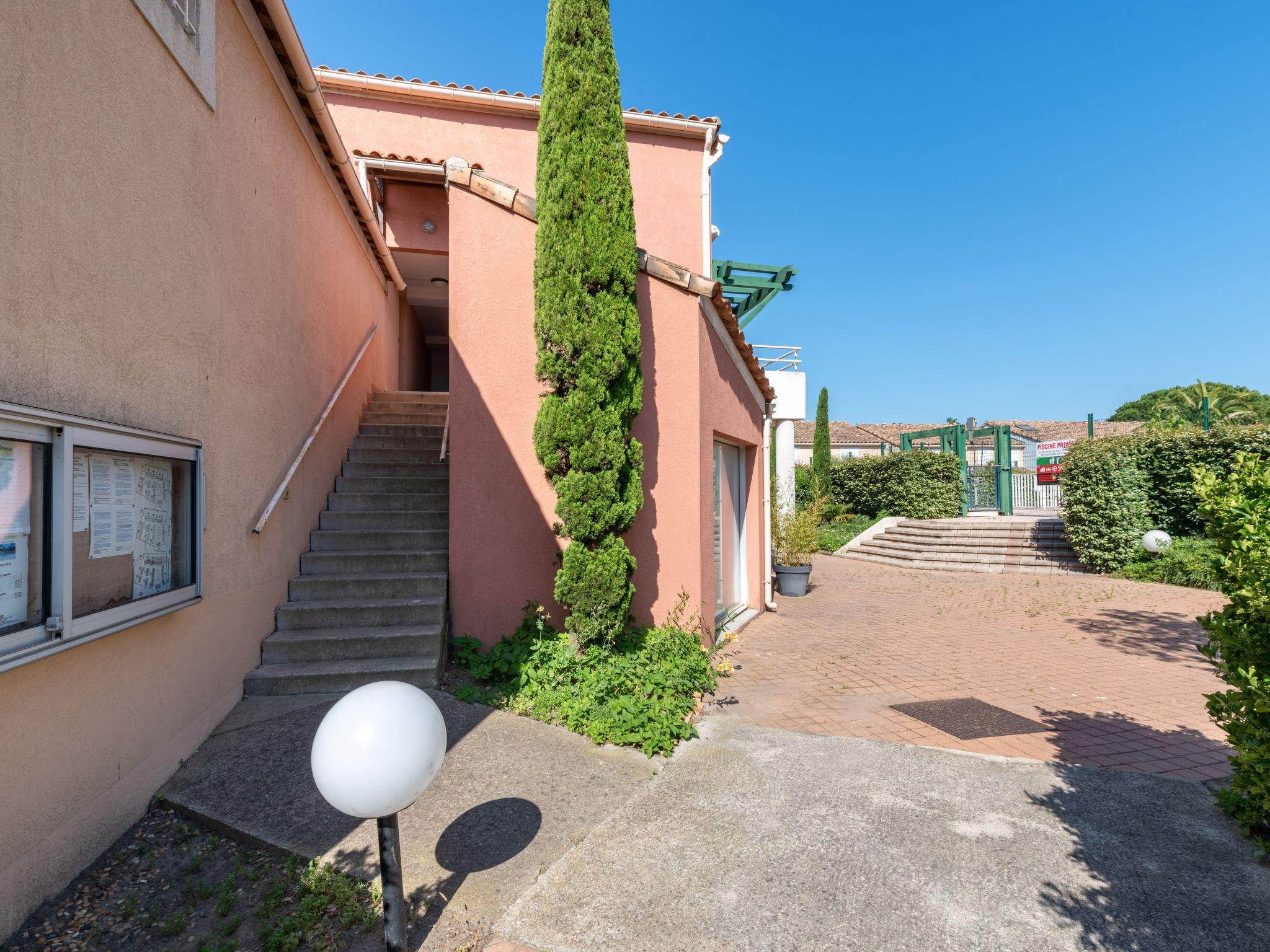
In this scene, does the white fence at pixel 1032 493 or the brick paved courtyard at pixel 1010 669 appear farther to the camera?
the white fence at pixel 1032 493

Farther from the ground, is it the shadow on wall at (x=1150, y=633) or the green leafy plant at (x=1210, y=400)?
the green leafy plant at (x=1210, y=400)

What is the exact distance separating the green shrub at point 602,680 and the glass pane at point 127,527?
2087 millimetres

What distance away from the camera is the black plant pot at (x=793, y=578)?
10.7 metres

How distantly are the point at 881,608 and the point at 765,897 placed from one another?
781 cm

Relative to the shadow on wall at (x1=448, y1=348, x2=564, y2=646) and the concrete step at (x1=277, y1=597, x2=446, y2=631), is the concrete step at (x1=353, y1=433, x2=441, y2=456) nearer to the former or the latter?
the shadow on wall at (x1=448, y1=348, x2=564, y2=646)

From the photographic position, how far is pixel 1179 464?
1186cm

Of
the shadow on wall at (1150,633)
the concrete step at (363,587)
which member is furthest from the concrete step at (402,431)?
the shadow on wall at (1150,633)

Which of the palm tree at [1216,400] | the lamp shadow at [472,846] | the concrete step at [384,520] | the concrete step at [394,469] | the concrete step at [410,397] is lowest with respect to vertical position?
the lamp shadow at [472,846]

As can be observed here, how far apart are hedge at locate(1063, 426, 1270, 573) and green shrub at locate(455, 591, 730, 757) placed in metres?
10.1

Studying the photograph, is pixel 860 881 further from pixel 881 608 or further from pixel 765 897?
pixel 881 608

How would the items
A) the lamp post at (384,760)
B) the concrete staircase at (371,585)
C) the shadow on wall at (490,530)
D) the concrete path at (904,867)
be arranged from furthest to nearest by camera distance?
the shadow on wall at (490,530) < the concrete staircase at (371,585) < the concrete path at (904,867) < the lamp post at (384,760)

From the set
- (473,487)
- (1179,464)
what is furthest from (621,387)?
(1179,464)

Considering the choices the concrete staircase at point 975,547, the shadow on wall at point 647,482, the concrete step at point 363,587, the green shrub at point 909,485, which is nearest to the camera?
the concrete step at point 363,587

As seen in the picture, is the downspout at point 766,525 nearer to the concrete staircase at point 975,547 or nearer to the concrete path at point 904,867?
the concrete path at point 904,867
